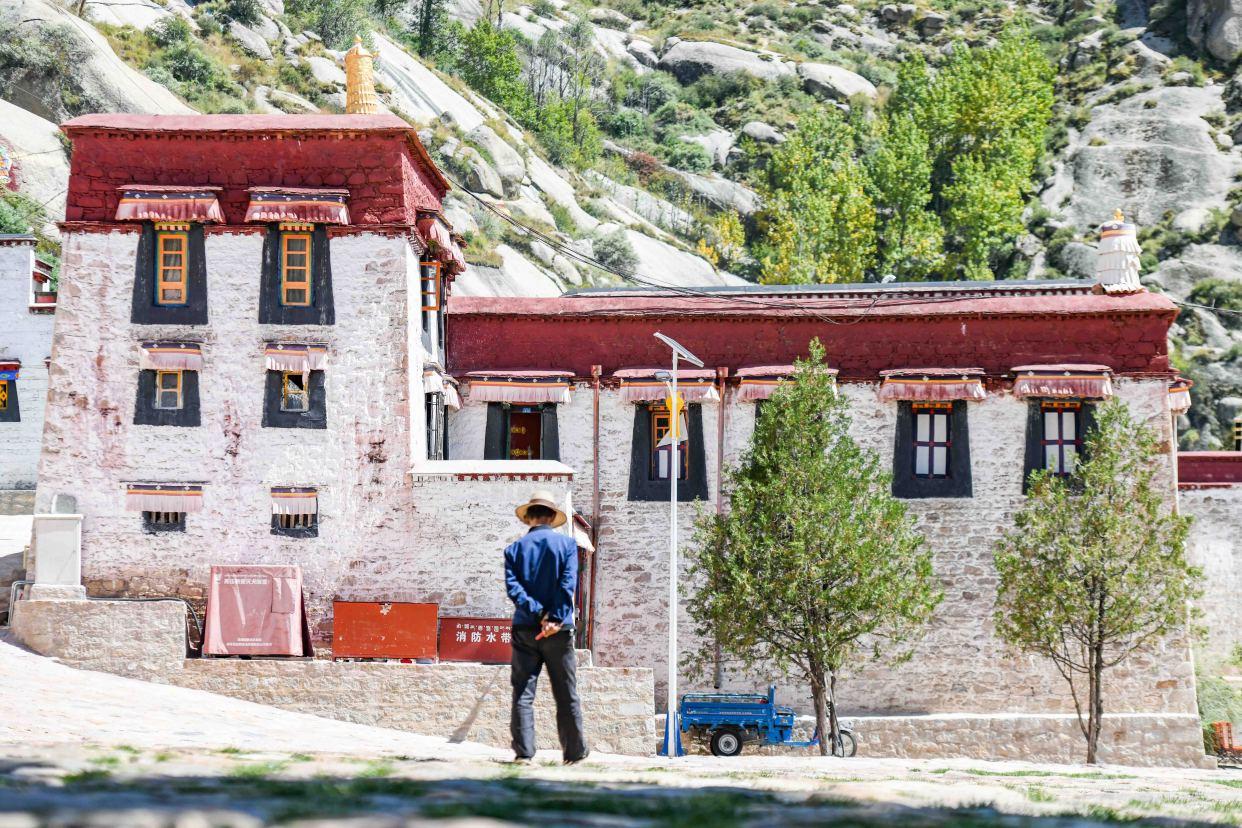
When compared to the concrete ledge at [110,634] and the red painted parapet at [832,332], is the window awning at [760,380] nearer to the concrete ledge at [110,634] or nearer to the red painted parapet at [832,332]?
the red painted parapet at [832,332]

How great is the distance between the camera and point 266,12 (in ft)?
253

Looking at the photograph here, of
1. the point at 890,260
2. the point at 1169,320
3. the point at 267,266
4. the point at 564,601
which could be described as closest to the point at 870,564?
the point at 1169,320

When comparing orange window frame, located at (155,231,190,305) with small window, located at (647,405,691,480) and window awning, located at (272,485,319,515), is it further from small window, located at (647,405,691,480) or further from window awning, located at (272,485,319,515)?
small window, located at (647,405,691,480)

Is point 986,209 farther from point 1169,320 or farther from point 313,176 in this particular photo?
point 313,176

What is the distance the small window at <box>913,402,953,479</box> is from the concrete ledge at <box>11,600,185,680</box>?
1407 cm

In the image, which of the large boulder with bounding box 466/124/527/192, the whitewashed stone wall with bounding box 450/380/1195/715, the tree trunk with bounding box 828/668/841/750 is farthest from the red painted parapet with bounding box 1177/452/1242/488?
the large boulder with bounding box 466/124/527/192

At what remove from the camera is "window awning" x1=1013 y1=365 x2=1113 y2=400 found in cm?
2989

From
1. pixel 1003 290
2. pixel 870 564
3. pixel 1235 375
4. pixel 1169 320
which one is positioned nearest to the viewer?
pixel 870 564

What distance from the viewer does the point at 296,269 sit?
27.5 m

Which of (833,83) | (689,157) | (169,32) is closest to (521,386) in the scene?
(169,32)

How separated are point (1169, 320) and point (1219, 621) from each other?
491 inches

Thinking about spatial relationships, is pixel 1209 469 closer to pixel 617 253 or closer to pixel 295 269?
pixel 295 269

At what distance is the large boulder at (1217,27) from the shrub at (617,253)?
42.8 metres

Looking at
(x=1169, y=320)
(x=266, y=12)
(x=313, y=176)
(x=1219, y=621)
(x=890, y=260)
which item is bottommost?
(x=1219, y=621)
